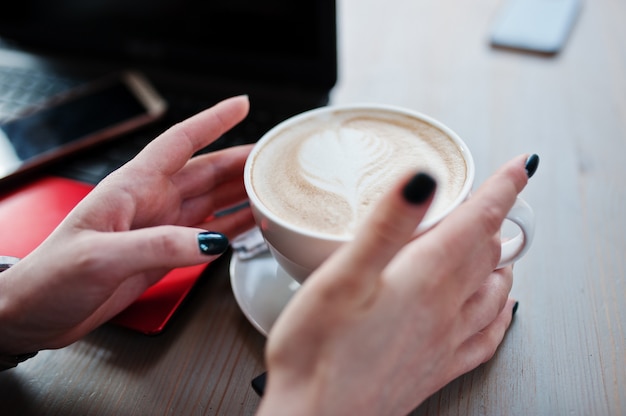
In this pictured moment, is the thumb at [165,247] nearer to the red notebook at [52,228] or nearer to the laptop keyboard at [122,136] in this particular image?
the red notebook at [52,228]

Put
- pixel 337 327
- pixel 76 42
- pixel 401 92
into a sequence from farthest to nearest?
1. pixel 76 42
2. pixel 401 92
3. pixel 337 327

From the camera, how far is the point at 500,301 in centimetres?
50

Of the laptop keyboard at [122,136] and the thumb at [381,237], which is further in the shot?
the laptop keyboard at [122,136]

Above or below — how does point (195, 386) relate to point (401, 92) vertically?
below

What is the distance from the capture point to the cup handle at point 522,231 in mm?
488

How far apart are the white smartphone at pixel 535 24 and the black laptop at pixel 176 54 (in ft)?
1.32

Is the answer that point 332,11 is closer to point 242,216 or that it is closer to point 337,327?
point 242,216

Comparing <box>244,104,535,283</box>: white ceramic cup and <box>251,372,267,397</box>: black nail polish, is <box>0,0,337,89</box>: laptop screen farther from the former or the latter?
<box>251,372,267,397</box>: black nail polish

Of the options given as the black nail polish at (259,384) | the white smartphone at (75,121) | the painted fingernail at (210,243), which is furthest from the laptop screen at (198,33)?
the black nail polish at (259,384)

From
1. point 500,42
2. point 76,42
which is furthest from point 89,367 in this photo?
point 500,42

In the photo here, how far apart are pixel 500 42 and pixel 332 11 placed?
0.41 m

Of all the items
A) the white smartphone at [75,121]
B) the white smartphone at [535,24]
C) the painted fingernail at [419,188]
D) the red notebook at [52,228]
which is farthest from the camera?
the white smartphone at [535,24]

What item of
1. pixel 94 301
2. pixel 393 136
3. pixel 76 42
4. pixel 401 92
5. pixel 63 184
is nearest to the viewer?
pixel 94 301

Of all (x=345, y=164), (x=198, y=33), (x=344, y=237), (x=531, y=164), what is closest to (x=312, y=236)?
(x=344, y=237)
